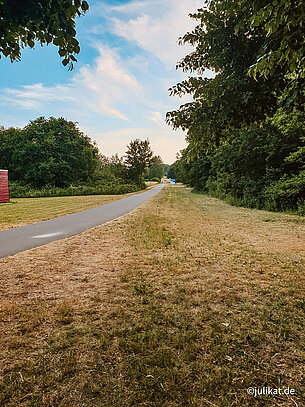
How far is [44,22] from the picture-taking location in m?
2.67

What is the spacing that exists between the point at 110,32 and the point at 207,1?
2.97m

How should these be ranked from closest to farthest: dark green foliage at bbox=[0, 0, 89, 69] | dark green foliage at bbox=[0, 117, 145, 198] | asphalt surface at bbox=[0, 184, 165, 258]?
dark green foliage at bbox=[0, 0, 89, 69], asphalt surface at bbox=[0, 184, 165, 258], dark green foliage at bbox=[0, 117, 145, 198]

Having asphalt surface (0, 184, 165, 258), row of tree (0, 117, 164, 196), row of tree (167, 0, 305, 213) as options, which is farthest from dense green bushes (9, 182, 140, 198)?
row of tree (167, 0, 305, 213)

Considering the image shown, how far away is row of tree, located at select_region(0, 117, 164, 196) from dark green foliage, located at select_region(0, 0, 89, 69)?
29.1 metres

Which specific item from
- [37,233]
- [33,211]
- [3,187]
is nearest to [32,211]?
[33,211]

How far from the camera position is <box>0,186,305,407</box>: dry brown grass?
5.24 feet

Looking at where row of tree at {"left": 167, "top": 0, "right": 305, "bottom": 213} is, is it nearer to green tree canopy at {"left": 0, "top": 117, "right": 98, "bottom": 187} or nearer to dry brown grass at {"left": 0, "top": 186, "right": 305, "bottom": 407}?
dry brown grass at {"left": 0, "top": 186, "right": 305, "bottom": 407}

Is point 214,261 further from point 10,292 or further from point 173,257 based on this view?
point 10,292

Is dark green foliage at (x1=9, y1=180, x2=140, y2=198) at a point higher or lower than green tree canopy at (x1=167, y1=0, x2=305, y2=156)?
lower

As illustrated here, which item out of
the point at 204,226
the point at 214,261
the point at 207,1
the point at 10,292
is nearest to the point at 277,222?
the point at 204,226

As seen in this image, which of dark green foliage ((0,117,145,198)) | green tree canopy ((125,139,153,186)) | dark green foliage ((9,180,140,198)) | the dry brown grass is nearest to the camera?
the dry brown grass

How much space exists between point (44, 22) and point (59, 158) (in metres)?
31.9

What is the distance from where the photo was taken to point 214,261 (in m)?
4.17

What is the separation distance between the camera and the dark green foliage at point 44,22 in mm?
2508
